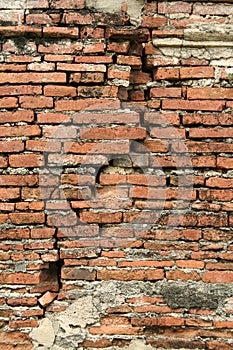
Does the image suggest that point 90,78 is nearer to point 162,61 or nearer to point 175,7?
point 162,61

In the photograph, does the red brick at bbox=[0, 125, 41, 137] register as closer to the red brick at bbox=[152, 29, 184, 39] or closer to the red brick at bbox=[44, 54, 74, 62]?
the red brick at bbox=[44, 54, 74, 62]

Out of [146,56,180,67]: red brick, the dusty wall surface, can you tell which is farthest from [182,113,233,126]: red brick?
[146,56,180,67]: red brick

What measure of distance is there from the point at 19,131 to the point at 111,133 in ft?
1.90

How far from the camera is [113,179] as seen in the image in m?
2.83

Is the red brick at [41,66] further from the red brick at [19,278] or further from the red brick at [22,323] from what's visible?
the red brick at [22,323]

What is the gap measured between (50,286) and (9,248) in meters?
0.36

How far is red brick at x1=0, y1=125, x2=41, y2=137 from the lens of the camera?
2.79 meters

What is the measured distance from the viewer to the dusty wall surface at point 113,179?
279 centimetres

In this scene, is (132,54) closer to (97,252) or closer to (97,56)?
(97,56)

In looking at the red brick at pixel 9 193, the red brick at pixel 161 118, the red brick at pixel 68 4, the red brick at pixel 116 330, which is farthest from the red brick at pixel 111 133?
the red brick at pixel 116 330

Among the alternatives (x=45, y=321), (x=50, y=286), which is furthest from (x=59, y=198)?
(x=45, y=321)

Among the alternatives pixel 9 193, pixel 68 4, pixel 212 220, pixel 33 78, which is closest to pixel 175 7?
pixel 68 4

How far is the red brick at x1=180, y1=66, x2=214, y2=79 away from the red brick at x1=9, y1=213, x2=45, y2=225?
1.27 m

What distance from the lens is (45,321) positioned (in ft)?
9.22
